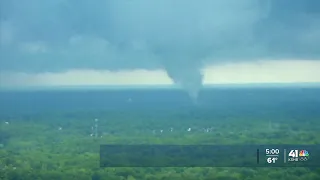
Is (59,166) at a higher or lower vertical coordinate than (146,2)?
lower

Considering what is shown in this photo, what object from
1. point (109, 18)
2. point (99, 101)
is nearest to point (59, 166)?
point (99, 101)

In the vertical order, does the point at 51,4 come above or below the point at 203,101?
above

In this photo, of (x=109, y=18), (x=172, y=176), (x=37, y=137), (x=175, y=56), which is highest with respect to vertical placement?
(x=109, y=18)

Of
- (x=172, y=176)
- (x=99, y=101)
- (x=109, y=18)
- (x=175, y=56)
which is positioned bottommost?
(x=172, y=176)

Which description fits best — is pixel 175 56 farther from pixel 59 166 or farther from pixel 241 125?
pixel 59 166

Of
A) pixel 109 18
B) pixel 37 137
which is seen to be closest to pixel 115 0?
pixel 109 18

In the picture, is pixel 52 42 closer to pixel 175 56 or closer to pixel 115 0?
pixel 115 0
